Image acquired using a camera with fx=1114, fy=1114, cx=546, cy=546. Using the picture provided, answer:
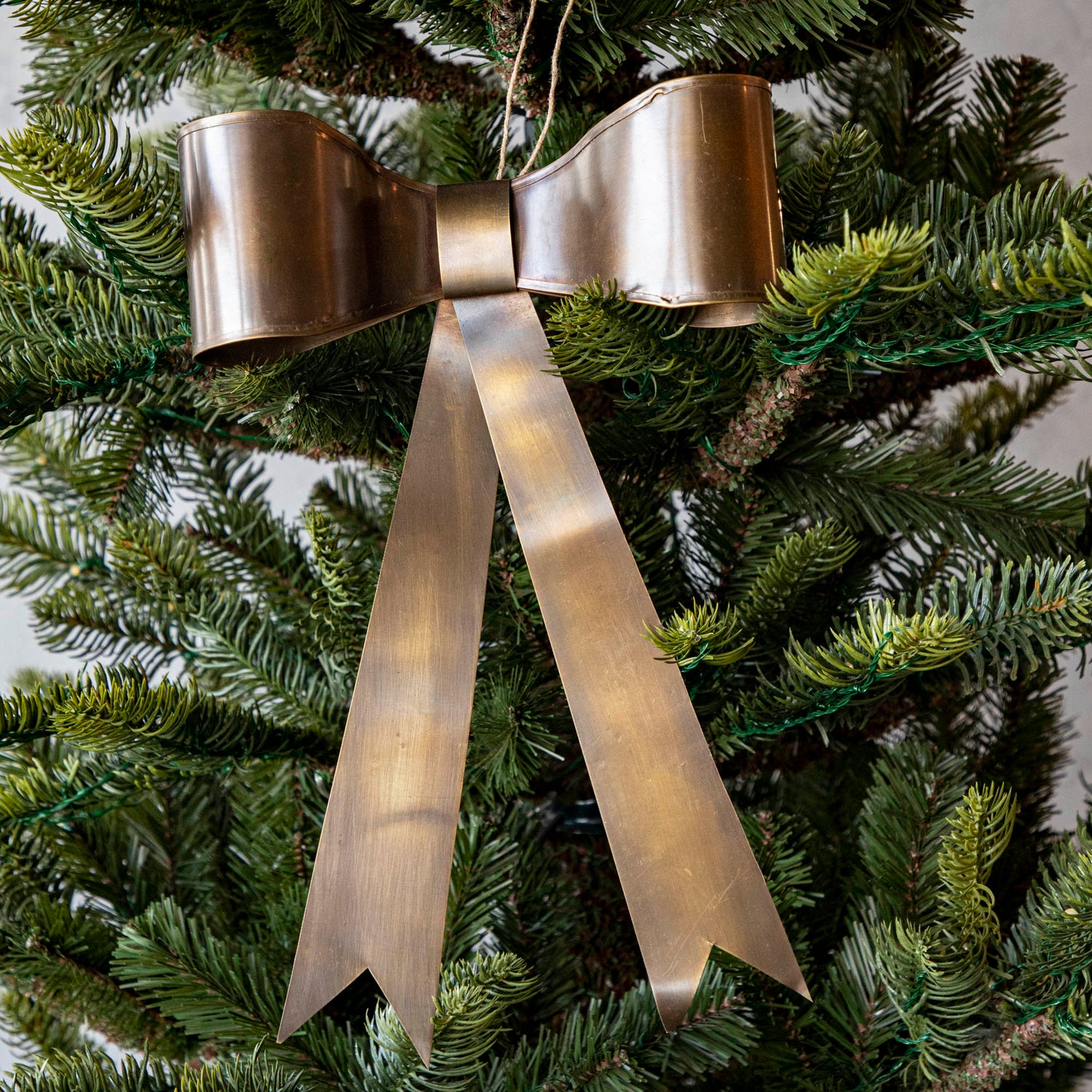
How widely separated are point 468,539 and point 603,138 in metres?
0.14

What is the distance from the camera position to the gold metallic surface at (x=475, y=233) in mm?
375

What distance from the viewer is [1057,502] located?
17.8 inches

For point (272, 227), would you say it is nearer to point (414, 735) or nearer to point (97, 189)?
point (97, 189)

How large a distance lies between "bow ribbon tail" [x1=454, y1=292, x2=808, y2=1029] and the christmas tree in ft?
0.09

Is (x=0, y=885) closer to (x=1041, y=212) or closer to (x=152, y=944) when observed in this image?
(x=152, y=944)

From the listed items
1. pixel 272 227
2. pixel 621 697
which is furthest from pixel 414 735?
pixel 272 227

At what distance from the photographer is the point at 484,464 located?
1.31 ft

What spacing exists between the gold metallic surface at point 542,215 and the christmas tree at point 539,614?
0.02m

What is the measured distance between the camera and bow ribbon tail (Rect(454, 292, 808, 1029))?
354 mm

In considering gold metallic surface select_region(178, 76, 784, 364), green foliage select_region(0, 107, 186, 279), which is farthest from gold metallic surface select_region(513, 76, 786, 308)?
green foliage select_region(0, 107, 186, 279)

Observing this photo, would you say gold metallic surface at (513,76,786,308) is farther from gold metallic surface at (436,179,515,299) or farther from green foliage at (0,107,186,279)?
green foliage at (0,107,186,279)

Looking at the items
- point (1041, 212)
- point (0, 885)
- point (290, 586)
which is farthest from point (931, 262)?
point (0, 885)

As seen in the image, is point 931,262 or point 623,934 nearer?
point 931,262

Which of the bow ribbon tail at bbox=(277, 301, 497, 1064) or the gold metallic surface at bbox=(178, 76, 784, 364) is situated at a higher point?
the gold metallic surface at bbox=(178, 76, 784, 364)
